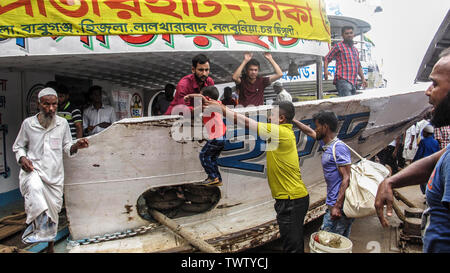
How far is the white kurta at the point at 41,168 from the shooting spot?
9.46ft

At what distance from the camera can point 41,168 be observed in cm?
298

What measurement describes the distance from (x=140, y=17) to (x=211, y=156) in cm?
176

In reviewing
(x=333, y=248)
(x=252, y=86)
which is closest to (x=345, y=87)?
(x=252, y=86)

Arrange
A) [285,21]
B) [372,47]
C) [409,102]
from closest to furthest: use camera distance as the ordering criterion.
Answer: [285,21] < [409,102] < [372,47]

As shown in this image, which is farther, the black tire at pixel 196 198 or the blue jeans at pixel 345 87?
the blue jeans at pixel 345 87

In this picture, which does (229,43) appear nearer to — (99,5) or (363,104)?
(99,5)

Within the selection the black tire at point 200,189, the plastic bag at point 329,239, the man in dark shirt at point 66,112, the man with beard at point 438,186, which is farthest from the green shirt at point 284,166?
the man in dark shirt at point 66,112

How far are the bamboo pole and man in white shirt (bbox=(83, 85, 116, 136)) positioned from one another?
217 cm

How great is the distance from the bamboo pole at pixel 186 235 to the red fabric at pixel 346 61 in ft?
13.6

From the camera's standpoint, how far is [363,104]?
4.96 meters

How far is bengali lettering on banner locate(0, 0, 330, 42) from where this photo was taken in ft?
10.4

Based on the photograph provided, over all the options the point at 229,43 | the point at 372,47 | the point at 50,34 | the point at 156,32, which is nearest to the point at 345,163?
the point at 229,43

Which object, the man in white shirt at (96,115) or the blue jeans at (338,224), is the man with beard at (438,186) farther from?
the man in white shirt at (96,115)

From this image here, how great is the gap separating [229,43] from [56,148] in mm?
2241
